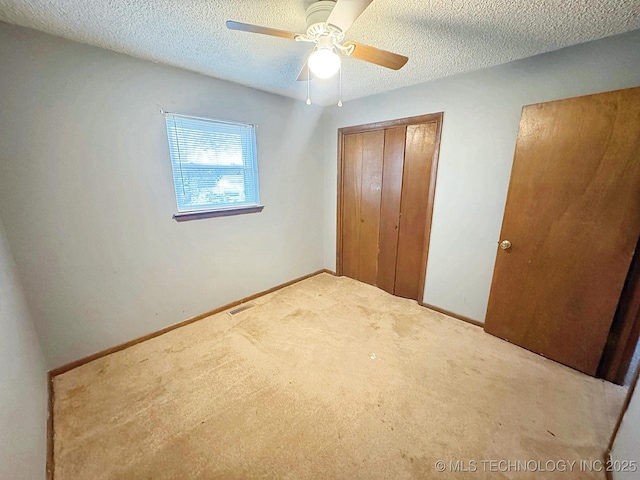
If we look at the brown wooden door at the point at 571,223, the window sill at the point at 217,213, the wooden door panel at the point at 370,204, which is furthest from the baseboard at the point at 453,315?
the window sill at the point at 217,213

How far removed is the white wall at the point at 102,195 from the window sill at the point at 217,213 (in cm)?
5

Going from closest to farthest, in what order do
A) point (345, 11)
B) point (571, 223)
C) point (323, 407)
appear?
point (345, 11) < point (323, 407) < point (571, 223)

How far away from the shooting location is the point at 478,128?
2.08 meters

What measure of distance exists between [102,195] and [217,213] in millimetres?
831

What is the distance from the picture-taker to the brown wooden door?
1496 mm

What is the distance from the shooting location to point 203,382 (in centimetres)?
169

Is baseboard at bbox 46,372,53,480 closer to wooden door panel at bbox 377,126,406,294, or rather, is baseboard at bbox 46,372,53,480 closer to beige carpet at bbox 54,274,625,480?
beige carpet at bbox 54,274,625,480

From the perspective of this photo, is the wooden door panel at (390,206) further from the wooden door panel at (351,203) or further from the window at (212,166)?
the window at (212,166)

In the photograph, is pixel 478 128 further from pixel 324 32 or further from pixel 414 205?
pixel 324 32

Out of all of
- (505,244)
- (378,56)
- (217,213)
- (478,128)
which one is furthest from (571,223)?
(217,213)

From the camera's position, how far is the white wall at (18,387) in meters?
0.91

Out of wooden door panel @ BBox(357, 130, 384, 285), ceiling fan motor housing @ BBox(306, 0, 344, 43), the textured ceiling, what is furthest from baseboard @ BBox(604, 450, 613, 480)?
ceiling fan motor housing @ BBox(306, 0, 344, 43)

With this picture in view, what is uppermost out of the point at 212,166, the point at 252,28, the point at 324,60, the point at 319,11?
the point at 319,11

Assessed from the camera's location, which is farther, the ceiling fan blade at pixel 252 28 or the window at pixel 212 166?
the window at pixel 212 166
